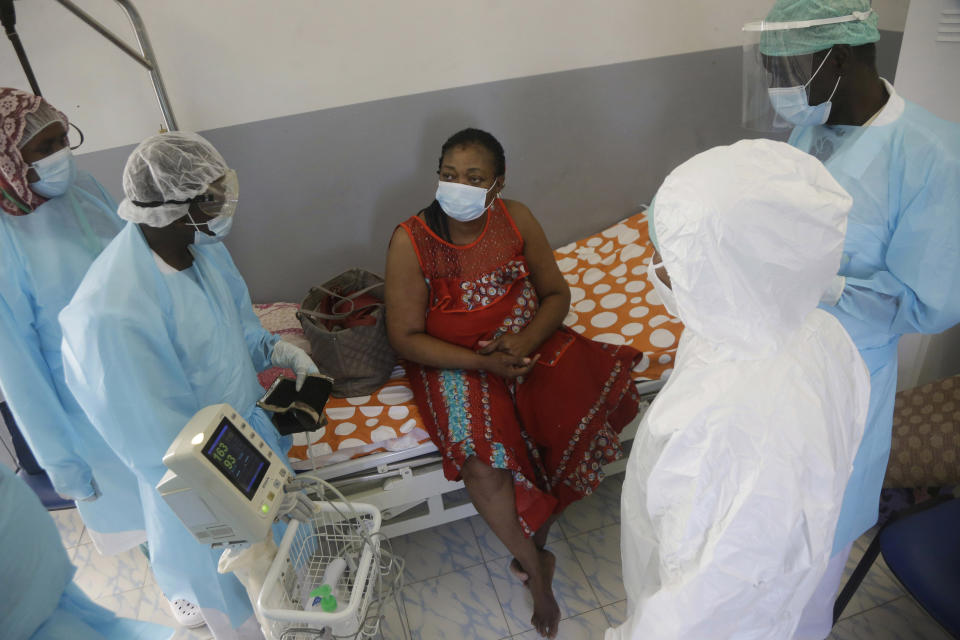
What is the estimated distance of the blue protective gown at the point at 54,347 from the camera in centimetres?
144

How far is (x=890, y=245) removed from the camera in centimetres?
124

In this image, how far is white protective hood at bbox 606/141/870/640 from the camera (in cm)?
86

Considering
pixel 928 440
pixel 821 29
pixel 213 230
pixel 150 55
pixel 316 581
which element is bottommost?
pixel 928 440

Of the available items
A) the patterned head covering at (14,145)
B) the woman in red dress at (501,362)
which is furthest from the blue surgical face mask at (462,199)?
the patterned head covering at (14,145)

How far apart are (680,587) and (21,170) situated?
1693 millimetres

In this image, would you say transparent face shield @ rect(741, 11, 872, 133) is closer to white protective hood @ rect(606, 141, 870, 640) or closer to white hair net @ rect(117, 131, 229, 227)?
white protective hood @ rect(606, 141, 870, 640)

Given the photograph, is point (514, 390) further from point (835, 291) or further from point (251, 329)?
point (835, 291)

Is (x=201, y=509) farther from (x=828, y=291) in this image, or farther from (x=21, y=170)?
(x=828, y=291)

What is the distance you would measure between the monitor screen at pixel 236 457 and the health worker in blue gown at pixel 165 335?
24 centimetres

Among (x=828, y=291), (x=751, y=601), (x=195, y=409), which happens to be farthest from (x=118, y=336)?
(x=828, y=291)

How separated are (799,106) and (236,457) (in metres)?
1.38

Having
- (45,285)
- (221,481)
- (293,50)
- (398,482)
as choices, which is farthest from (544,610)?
(293,50)

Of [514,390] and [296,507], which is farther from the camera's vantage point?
[514,390]

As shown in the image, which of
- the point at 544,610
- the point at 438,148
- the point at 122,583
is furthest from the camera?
the point at 438,148
